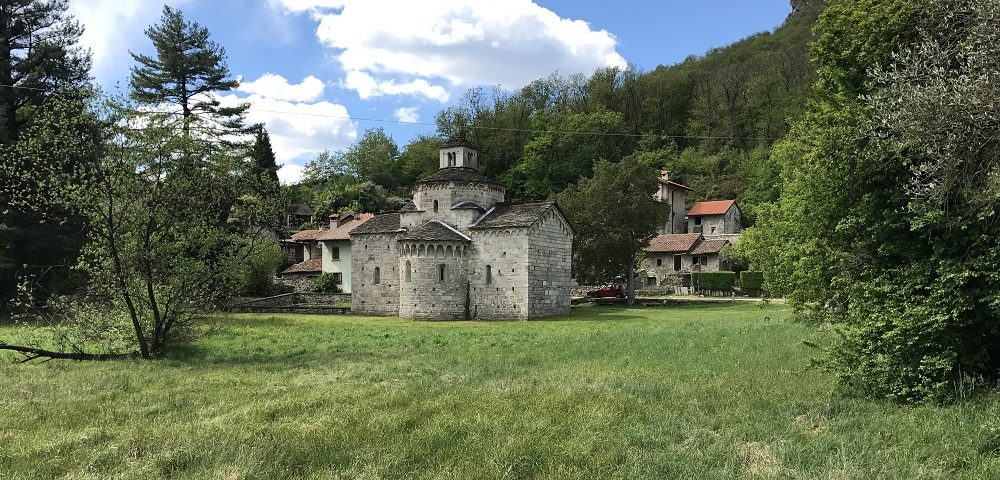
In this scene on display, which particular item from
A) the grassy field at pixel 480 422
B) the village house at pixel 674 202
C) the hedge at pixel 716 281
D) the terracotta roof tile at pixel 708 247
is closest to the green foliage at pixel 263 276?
the grassy field at pixel 480 422

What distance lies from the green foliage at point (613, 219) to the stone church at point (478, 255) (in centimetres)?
514

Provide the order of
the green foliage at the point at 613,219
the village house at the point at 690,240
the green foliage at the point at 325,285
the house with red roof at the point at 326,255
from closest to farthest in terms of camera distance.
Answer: the green foliage at the point at 613,219 → the green foliage at the point at 325,285 → the house with red roof at the point at 326,255 → the village house at the point at 690,240

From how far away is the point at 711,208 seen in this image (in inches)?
2350

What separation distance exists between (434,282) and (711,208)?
3816cm

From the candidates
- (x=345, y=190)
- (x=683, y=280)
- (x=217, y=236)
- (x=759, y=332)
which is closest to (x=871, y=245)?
(x=759, y=332)

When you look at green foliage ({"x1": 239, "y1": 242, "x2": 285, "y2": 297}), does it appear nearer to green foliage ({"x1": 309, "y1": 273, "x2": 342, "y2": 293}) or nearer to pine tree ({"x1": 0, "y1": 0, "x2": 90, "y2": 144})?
green foliage ({"x1": 309, "y1": 273, "x2": 342, "y2": 293})

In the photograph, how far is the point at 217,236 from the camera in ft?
51.5

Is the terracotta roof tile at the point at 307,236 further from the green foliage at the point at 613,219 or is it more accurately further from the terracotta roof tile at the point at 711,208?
the terracotta roof tile at the point at 711,208

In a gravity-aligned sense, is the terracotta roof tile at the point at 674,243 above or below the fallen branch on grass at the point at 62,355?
above

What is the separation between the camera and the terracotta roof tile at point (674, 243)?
5225cm

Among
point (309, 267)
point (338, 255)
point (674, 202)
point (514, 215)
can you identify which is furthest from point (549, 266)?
point (674, 202)

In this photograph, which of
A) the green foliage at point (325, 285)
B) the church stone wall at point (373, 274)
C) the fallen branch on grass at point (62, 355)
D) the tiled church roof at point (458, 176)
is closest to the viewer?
the fallen branch on grass at point (62, 355)

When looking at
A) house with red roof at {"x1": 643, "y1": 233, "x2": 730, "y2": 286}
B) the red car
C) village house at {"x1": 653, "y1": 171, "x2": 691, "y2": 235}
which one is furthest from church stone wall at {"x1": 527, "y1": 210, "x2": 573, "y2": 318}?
village house at {"x1": 653, "y1": 171, "x2": 691, "y2": 235}

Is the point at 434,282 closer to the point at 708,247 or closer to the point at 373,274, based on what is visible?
the point at 373,274
